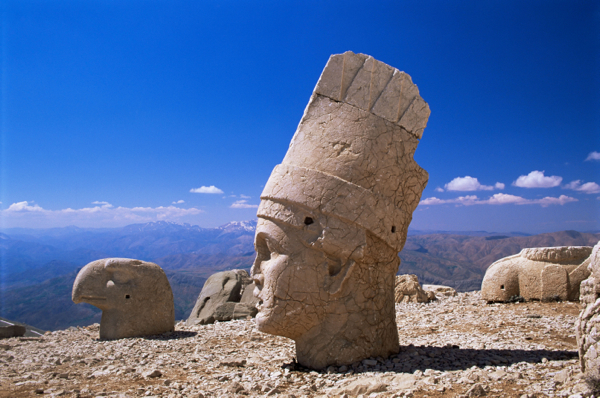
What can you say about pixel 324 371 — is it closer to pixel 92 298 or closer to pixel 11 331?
pixel 92 298

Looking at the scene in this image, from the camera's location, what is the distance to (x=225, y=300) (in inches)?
404

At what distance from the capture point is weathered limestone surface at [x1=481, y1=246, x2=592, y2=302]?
7969 mm

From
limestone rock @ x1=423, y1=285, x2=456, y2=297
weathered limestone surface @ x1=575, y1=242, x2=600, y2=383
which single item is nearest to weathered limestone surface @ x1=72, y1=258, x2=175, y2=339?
weathered limestone surface @ x1=575, y1=242, x2=600, y2=383

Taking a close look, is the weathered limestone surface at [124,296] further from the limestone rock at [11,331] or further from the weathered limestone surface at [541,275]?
the weathered limestone surface at [541,275]

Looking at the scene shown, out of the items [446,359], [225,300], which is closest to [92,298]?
[225,300]

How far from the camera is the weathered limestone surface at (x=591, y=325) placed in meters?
2.65

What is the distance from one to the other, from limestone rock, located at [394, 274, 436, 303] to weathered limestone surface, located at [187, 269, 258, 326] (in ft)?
12.3

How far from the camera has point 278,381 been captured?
397 cm

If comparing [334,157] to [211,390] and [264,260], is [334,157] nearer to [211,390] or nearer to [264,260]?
[264,260]

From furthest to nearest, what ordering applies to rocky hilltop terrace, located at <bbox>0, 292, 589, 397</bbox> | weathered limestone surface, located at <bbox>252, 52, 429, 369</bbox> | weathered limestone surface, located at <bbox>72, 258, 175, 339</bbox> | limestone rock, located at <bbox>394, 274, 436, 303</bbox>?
limestone rock, located at <bbox>394, 274, 436, 303</bbox>, weathered limestone surface, located at <bbox>72, 258, 175, 339</bbox>, weathered limestone surface, located at <bbox>252, 52, 429, 369</bbox>, rocky hilltop terrace, located at <bbox>0, 292, 589, 397</bbox>

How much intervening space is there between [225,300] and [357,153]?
7323mm

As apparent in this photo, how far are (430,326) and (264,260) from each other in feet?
12.8

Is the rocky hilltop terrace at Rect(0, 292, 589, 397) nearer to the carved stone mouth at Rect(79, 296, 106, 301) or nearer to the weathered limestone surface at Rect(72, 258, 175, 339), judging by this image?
the weathered limestone surface at Rect(72, 258, 175, 339)

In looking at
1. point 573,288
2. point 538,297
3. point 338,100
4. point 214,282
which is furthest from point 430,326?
point 214,282
